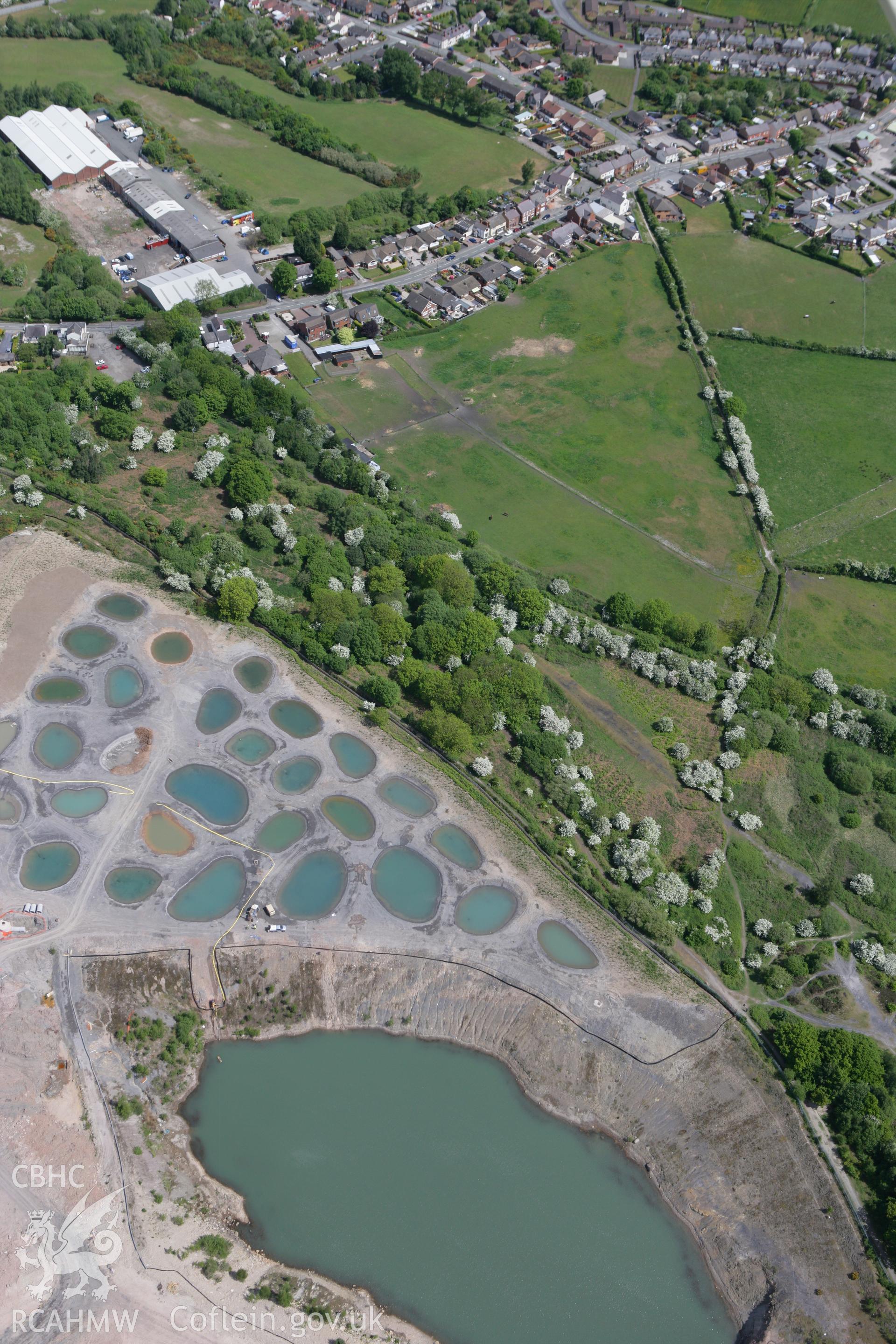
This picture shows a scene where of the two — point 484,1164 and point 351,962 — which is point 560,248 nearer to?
point 351,962

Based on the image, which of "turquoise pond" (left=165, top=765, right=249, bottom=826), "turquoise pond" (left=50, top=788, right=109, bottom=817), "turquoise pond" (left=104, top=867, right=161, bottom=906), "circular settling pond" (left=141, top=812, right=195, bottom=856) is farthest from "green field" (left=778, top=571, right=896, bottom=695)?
"turquoise pond" (left=50, top=788, right=109, bottom=817)

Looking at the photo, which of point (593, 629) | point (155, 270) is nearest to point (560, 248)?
point (155, 270)

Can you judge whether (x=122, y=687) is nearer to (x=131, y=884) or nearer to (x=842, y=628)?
(x=131, y=884)

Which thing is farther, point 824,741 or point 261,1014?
point 824,741

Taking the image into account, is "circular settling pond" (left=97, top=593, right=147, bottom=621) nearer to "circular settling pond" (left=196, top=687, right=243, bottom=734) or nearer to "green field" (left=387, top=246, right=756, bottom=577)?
"circular settling pond" (left=196, top=687, right=243, bottom=734)

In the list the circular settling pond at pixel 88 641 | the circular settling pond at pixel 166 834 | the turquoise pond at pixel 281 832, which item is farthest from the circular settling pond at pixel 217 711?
the circular settling pond at pixel 88 641
